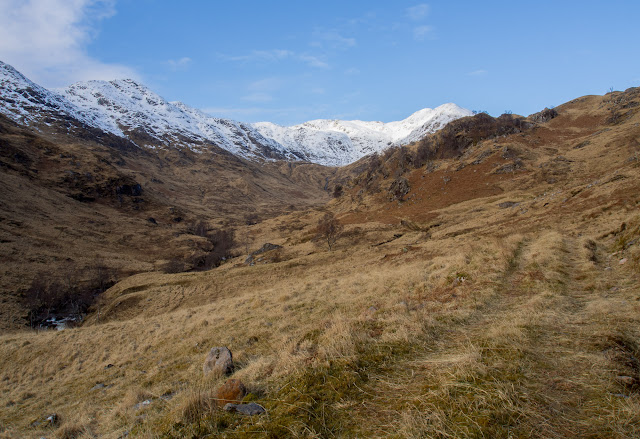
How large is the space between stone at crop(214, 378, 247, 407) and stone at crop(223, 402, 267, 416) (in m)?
0.15

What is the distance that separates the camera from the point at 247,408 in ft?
14.1

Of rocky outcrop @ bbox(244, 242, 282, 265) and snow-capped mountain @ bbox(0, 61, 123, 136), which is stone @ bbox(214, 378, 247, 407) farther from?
snow-capped mountain @ bbox(0, 61, 123, 136)

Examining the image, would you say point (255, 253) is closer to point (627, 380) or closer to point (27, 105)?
point (627, 380)

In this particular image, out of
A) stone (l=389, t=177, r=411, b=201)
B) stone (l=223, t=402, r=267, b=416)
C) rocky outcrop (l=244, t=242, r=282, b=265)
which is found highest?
stone (l=389, t=177, r=411, b=201)

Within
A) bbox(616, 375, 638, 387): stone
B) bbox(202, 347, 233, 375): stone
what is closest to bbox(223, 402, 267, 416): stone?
bbox(202, 347, 233, 375): stone

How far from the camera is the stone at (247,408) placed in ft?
13.8

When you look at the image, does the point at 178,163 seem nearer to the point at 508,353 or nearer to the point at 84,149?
the point at 84,149

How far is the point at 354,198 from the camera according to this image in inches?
3009

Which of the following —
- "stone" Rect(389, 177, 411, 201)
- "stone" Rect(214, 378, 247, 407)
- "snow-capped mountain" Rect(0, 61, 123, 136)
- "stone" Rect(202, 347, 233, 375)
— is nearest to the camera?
"stone" Rect(214, 378, 247, 407)

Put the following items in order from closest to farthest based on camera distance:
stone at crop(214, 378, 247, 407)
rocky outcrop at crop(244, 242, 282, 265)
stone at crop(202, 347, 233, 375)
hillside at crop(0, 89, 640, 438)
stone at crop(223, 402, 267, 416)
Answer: hillside at crop(0, 89, 640, 438), stone at crop(223, 402, 267, 416), stone at crop(214, 378, 247, 407), stone at crop(202, 347, 233, 375), rocky outcrop at crop(244, 242, 282, 265)

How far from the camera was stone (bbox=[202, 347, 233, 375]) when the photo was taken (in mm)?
6789

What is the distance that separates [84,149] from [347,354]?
475ft

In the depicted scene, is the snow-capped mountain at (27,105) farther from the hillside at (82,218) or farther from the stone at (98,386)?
the stone at (98,386)

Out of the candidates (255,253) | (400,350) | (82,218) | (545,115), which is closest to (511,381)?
(400,350)
